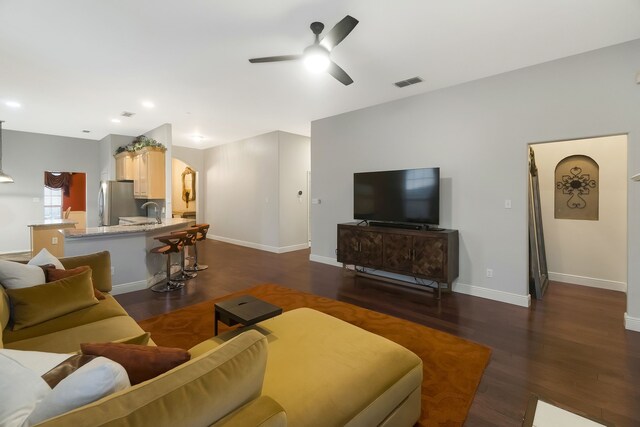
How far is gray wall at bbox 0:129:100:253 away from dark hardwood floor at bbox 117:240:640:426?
17.6 ft

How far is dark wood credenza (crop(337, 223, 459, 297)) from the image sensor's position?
3.96m

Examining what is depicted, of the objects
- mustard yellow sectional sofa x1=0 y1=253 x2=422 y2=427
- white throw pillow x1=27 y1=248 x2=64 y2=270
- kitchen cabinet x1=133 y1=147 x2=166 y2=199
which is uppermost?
kitchen cabinet x1=133 y1=147 x2=166 y2=199

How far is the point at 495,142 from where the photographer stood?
12.9ft

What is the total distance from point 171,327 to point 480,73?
15.6 ft

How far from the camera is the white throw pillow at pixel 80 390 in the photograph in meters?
0.81

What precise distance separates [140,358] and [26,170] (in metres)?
8.96

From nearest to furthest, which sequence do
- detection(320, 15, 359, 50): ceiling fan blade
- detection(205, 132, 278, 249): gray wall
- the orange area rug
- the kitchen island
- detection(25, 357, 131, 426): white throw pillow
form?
detection(25, 357, 131, 426): white throw pillow → the orange area rug → detection(320, 15, 359, 50): ceiling fan blade → the kitchen island → detection(205, 132, 278, 249): gray wall

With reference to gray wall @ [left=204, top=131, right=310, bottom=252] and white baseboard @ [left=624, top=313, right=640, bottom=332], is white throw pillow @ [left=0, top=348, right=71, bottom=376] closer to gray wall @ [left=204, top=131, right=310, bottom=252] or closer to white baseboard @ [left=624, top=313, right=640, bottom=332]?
white baseboard @ [left=624, top=313, right=640, bottom=332]

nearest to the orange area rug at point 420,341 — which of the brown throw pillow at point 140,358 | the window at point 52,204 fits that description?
the brown throw pillow at point 140,358

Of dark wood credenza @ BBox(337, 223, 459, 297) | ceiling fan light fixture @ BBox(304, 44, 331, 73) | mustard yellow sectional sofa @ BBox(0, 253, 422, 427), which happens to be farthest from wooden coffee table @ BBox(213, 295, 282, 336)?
dark wood credenza @ BBox(337, 223, 459, 297)

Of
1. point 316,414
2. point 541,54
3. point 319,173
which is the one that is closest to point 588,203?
point 541,54

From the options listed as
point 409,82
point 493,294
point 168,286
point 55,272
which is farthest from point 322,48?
point 168,286

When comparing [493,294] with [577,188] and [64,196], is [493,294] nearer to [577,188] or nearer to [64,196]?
[577,188]

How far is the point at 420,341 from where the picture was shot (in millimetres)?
2836
